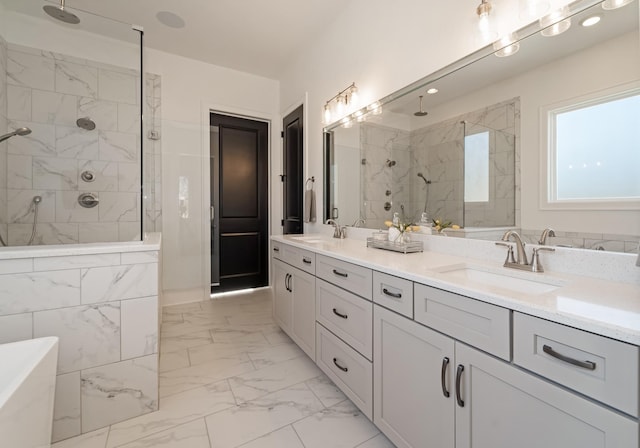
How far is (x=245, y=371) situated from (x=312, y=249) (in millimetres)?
973

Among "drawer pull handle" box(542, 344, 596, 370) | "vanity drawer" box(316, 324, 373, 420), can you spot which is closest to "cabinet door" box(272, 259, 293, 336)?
"vanity drawer" box(316, 324, 373, 420)

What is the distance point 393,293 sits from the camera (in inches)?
49.3

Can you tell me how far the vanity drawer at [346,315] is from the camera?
1.42 meters

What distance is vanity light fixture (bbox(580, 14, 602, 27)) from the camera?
110 cm

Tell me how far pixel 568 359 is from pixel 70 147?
11.0 feet

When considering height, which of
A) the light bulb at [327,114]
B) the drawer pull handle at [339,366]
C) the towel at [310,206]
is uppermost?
the light bulb at [327,114]

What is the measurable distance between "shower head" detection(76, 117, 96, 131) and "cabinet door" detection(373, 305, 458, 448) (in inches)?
113

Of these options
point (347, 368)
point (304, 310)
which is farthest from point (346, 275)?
point (304, 310)

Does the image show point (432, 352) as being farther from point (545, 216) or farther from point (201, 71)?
point (201, 71)

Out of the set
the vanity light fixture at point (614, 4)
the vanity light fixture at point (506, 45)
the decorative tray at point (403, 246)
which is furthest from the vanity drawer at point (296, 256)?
the vanity light fixture at point (614, 4)

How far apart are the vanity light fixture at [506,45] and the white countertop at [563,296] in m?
1.02

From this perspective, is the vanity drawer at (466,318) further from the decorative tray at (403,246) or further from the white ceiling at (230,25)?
the white ceiling at (230,25)

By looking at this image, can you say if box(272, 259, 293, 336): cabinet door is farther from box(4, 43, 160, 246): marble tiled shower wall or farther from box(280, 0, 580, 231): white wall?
box(4, 43, 160, 246): marble tiled shower wall

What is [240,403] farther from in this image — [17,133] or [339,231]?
[17,133]
